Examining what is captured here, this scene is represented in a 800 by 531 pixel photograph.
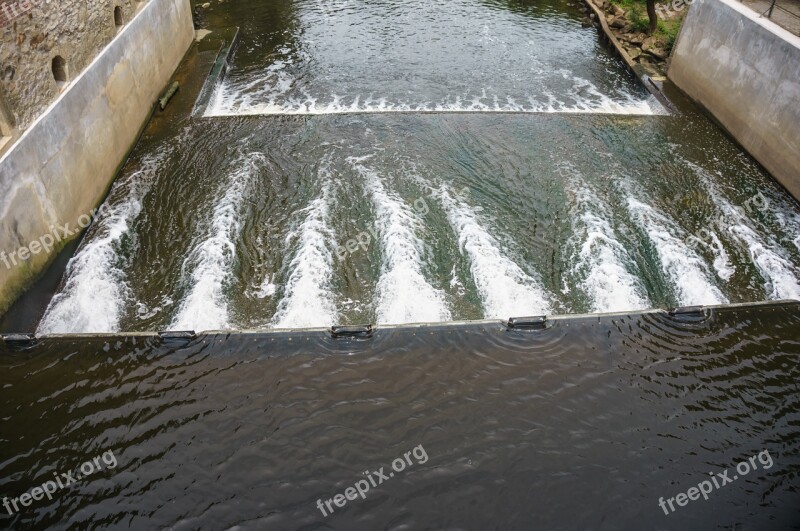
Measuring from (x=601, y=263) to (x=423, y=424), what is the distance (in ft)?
13.7

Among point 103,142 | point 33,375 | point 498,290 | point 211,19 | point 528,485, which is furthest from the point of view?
point 211,19

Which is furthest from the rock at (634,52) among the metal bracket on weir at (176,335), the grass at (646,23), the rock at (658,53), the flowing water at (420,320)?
the metal bracket on weir at (176,335)

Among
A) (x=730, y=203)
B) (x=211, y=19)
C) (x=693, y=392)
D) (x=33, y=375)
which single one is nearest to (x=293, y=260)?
(x=33, y=375)

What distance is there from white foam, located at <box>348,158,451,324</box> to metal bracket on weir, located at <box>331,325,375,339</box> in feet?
2.69

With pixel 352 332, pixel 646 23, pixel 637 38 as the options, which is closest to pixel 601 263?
pixel 352 332

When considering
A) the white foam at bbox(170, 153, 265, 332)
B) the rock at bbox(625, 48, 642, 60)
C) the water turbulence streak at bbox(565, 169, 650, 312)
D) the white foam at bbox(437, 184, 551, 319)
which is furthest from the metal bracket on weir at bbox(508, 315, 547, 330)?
the rock at bbox(625, 48, 642, 60)

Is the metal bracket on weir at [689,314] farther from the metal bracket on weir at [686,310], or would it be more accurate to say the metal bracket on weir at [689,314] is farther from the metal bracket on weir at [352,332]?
the metal bracket on weir at [352,332]

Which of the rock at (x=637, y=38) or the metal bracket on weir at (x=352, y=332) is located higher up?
the rock at (x=637, y=38)

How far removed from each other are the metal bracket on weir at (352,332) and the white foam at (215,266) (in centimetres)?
161

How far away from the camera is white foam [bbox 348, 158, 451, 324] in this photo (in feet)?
23.9

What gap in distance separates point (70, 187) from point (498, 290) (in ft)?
21.7

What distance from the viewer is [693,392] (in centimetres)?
587

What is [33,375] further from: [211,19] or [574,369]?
[211,19]

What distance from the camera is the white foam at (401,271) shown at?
7270 millimetres
